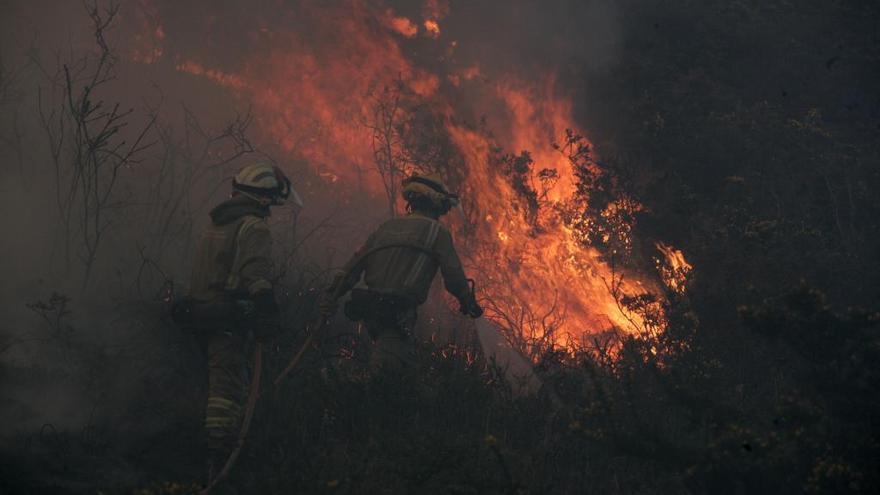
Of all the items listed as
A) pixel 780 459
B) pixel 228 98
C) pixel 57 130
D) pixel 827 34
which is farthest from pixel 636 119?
pixel 57 130

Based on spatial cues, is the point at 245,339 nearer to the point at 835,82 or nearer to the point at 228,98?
the point at 228,98

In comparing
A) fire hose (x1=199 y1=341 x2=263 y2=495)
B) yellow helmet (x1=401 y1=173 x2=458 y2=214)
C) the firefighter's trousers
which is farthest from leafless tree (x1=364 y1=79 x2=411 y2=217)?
fire hose (x1=199 y1=341 x2=263 y2=495)

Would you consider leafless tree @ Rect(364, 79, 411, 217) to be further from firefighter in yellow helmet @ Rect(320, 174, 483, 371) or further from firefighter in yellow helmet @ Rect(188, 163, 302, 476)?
firefighter in yellow helmet @ Rect(188, 163, 302, 476)

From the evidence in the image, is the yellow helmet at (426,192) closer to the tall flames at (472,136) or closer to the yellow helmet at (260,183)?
the yellow helmet at (260,183)

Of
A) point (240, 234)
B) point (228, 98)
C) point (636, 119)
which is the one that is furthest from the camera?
point (228, 98)

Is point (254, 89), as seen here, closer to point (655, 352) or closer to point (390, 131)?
point (390, 131)

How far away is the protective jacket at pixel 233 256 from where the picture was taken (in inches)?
194

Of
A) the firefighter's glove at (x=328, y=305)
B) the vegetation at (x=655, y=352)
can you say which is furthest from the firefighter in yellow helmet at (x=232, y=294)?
the firefighter's glove at (x=328, y=305)

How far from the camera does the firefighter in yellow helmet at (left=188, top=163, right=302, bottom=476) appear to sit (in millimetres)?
4867

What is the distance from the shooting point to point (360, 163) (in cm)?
898

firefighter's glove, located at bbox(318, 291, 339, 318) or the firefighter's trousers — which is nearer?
the firefighter's trousers

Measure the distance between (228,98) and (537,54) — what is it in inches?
172

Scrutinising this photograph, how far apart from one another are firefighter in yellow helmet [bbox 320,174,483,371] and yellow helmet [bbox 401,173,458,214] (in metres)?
0.16

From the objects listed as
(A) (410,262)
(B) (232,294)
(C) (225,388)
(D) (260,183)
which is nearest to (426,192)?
(A) (410,262)
